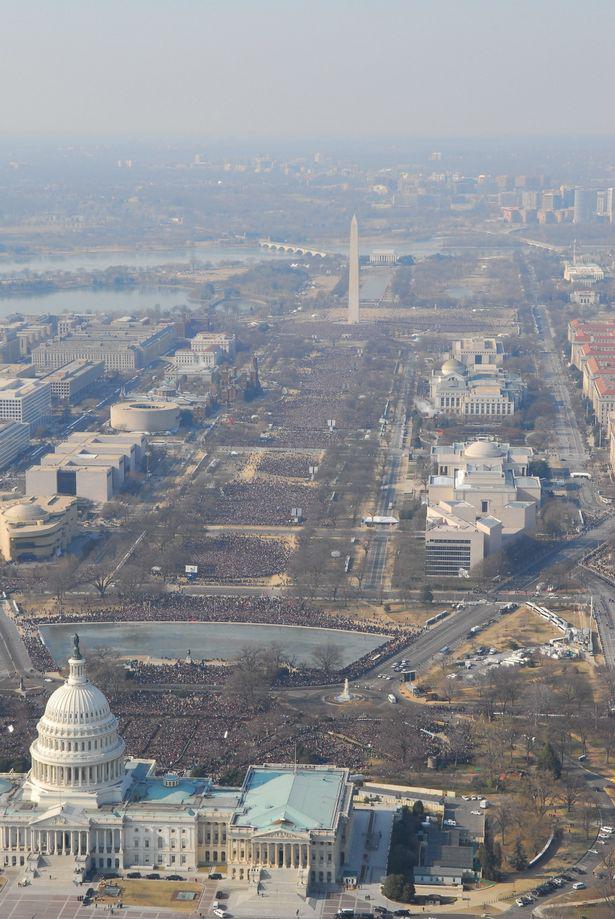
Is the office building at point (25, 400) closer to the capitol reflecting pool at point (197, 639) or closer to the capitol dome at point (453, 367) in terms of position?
the capitol dome at point (453, 367)

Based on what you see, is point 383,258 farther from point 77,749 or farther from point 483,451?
point 77,749

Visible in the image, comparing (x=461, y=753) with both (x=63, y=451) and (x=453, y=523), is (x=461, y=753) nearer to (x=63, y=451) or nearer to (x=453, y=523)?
(x=453, y=523)

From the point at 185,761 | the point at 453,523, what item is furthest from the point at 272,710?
the point at 453,523

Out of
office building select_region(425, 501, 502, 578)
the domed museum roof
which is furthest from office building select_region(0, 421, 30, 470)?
office building select_region(425, 501, 502, 578)

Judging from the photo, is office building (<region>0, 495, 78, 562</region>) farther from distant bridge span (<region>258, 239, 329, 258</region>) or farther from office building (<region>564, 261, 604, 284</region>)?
distant bridge span (<region>258, 239, 329, 258</region>)

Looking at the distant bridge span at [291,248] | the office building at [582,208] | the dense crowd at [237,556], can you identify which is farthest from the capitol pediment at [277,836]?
the office building at [582,208]
